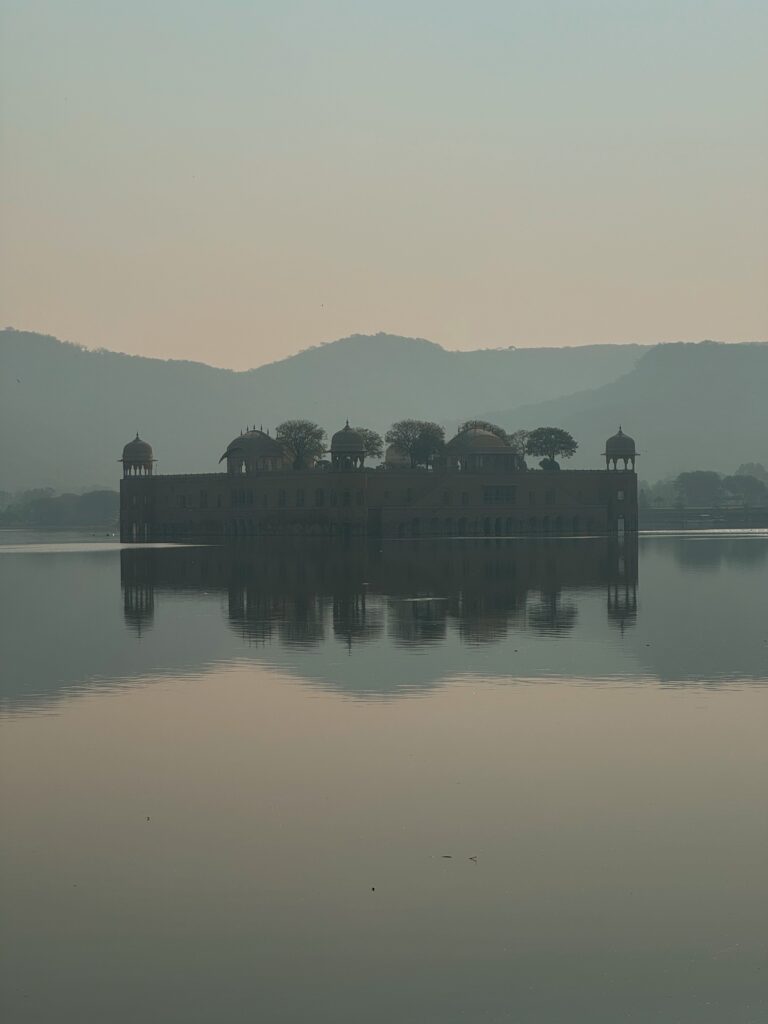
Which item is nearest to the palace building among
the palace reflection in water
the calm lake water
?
the palace reflection in water

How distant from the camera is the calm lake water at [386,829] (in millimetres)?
15664

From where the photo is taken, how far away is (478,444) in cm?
18200

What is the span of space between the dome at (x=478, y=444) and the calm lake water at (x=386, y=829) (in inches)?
5306

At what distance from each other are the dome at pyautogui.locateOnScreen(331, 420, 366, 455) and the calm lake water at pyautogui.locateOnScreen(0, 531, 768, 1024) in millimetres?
126969

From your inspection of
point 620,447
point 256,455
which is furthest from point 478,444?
point 256,455

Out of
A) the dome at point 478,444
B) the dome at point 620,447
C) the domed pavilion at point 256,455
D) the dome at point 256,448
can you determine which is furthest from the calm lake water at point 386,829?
the dome at point 620,447

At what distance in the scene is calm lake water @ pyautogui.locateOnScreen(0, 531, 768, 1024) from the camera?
1566 cm

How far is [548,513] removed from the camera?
18062 cm

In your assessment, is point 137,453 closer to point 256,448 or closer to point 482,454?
point 256,448

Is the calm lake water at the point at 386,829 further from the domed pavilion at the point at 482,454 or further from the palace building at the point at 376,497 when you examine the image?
the domed pavilion at the point at 482,454

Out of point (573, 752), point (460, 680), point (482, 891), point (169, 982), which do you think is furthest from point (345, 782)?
point (460, 680)

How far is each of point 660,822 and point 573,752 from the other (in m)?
5.10

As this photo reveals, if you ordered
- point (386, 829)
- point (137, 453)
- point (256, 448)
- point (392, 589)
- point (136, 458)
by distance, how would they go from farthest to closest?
point (137, 453), point (136, 458), point (256, 448), point (392, 589), point (386, 829)

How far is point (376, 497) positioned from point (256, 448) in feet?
63.4
